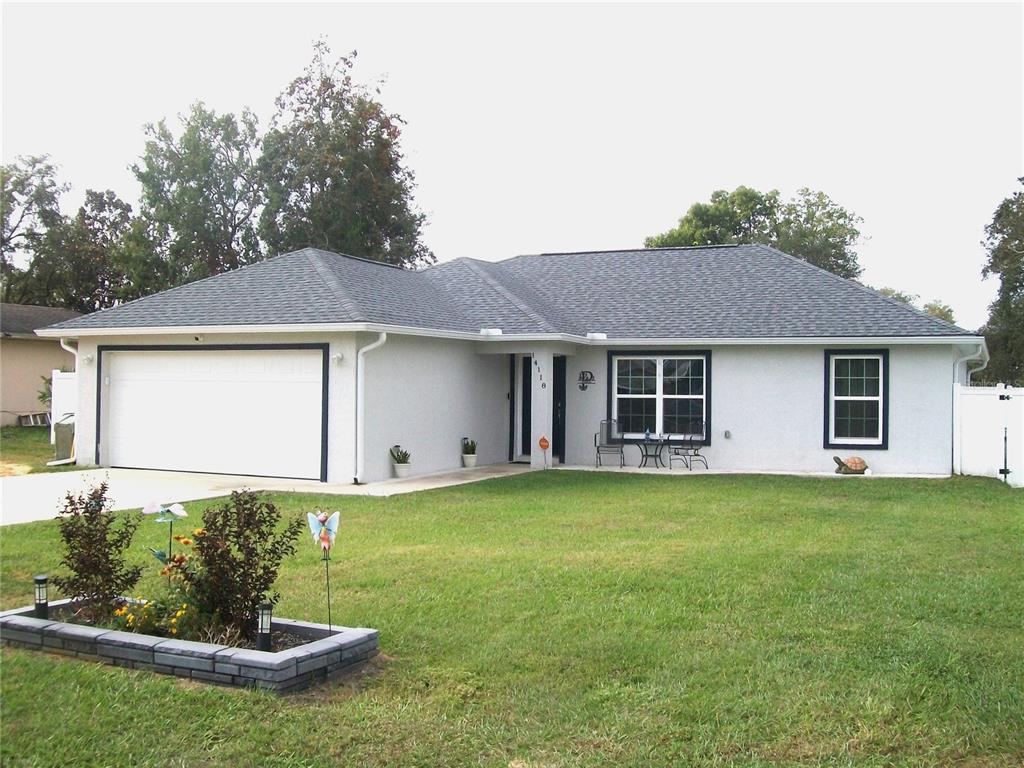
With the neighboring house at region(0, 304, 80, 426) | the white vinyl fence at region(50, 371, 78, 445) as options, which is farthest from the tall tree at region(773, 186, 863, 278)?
the white vinyl fence at region(50, 371, 78, 445)

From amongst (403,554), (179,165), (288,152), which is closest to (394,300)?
(403,554)

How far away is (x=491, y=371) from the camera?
19.0 meters

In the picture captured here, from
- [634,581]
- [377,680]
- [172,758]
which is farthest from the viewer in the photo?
[634,581]

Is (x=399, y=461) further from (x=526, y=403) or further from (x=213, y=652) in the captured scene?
(x=213, y=652)

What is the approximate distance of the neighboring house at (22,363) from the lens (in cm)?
2739

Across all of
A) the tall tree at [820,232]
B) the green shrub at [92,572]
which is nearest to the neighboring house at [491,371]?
the green shrub at [92,572]

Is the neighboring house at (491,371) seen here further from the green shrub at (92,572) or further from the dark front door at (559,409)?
the green shrub at (92,572)

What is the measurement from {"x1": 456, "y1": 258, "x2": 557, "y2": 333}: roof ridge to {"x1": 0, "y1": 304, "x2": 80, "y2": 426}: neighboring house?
1336cm

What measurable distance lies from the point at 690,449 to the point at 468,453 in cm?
418

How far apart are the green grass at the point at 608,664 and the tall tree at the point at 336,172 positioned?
84.6ft

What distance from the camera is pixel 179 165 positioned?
3756 cm

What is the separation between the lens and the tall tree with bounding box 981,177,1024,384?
36.8 metres

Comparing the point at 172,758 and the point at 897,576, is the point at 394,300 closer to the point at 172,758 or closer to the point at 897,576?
the point at 897,576

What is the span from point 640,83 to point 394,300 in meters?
A: 5.68
